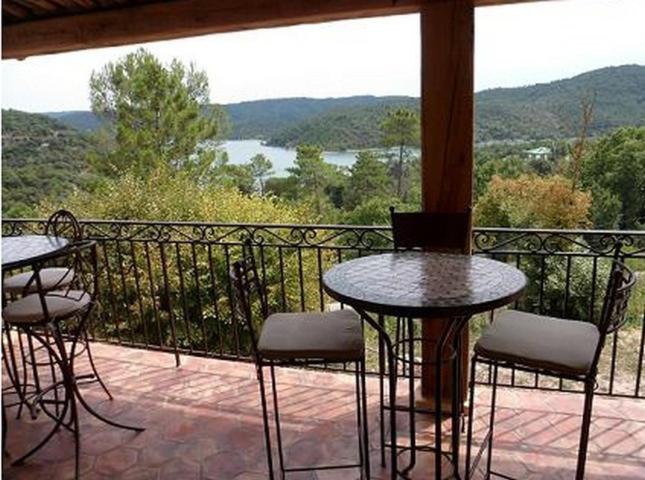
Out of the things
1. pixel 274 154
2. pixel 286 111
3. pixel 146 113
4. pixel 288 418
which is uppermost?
pixel 146 113

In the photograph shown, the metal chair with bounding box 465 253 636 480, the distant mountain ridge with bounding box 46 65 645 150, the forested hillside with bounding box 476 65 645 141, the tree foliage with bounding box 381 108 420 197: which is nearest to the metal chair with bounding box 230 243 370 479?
the metal chair with bounding box 465 253 636 480

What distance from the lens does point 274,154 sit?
554 inches

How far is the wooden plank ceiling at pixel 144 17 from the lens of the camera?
2.59m

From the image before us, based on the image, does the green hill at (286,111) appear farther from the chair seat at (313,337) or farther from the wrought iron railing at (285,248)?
the chair seat at (313,337)

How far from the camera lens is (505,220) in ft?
35.5

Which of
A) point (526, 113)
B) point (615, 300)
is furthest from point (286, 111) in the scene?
point (615, 300)

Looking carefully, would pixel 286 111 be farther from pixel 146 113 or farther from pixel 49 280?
pixel 49 280

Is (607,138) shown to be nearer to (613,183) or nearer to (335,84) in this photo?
(613,183)

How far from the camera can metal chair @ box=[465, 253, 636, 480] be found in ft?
5.71

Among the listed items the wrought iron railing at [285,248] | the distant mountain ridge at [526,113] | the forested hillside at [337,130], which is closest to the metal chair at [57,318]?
the wrought iron railing at [285,248]

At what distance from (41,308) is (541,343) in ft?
7.25

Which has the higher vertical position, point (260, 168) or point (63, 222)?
point (63, 222)

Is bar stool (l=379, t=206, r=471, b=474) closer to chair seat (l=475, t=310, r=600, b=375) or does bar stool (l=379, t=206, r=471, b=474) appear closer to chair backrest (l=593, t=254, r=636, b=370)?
chair seat (l=475, t=310, r=600, b=375)

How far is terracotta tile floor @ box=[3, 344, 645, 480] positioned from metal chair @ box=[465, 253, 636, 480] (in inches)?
17.2
